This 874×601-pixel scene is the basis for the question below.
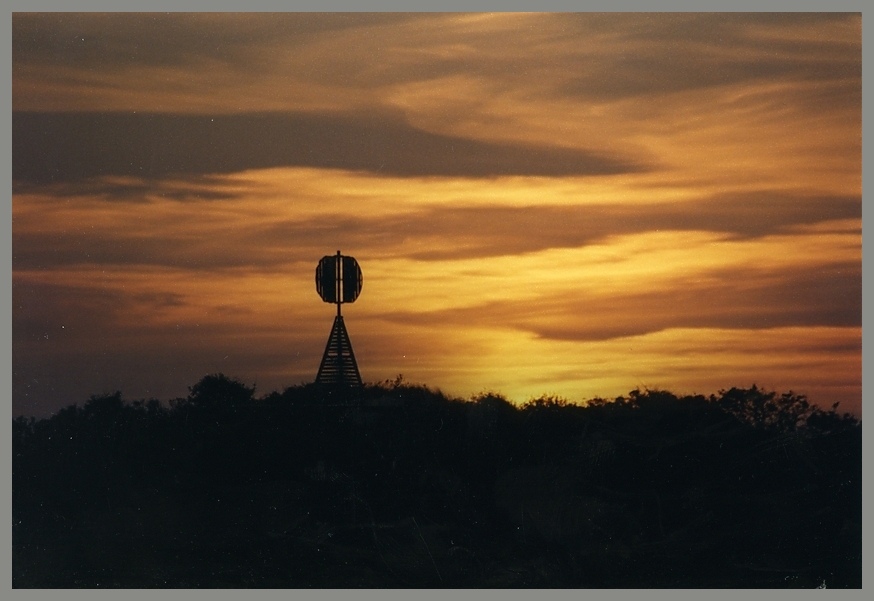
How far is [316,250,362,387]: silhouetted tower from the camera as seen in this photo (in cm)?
1527

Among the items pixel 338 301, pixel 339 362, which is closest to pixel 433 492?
pixel 339 362

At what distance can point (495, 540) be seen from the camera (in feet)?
50.0

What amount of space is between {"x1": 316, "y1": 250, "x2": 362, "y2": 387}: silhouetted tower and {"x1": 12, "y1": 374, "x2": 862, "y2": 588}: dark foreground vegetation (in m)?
0.20

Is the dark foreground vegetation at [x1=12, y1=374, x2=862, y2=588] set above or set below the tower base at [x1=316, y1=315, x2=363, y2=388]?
below

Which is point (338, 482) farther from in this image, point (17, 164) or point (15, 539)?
point (17, 164)

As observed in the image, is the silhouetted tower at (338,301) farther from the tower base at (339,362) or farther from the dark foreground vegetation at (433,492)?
the dark foreground vegetation at (433,492)

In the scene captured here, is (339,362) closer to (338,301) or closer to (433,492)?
(338,301)

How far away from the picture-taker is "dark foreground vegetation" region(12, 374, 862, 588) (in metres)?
15.2

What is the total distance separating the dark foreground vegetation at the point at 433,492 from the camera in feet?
49.9

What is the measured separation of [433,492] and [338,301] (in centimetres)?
187

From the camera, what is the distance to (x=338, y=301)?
15.3 m

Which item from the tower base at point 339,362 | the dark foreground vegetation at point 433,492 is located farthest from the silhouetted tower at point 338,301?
the dark foreground vegetation at point 433,492

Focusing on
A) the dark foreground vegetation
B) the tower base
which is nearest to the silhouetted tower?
the tower base

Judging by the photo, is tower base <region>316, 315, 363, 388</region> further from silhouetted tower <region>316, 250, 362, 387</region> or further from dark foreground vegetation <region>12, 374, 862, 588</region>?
dark foreground vegetation <region>12, 374, 862, 588</region>
